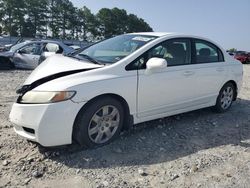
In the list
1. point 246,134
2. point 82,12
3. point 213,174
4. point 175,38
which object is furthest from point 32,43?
point 82,12

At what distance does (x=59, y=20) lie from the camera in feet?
219

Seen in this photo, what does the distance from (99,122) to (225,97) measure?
3290 millimetres

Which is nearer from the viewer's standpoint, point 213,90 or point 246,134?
point 246,134

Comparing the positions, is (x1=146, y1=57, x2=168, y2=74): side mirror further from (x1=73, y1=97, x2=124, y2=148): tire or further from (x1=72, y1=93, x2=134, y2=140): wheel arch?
(x1=73, y1=97, x2=124, y2=148): tire

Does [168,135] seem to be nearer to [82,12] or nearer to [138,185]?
[138,185]

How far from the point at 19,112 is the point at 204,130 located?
119 inches

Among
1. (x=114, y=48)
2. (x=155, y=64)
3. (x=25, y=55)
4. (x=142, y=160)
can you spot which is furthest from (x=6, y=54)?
(x=142, y=160)

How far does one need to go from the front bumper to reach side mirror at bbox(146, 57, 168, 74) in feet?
3.90

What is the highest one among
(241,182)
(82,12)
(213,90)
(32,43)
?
(82,12)

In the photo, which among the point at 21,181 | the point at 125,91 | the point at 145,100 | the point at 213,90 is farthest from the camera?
the point at 213,90

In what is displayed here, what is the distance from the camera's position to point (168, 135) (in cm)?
493

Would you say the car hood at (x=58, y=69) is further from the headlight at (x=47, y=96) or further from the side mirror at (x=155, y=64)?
the side mirror at (x=155, y=64)

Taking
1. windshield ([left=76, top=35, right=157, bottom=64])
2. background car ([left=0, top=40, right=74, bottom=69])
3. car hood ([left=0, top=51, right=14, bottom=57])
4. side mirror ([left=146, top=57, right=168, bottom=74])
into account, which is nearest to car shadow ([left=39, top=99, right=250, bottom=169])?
side mirror ([left=146, top=57, right=168, bottom=74])

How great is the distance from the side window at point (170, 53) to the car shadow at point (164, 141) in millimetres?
1057
